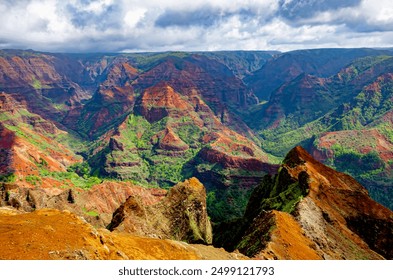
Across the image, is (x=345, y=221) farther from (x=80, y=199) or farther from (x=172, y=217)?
(x=80, y=199)

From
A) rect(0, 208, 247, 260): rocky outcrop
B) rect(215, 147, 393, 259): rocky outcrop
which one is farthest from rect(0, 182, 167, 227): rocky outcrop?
rect(0, 208, 247, 260): rocky outcrop

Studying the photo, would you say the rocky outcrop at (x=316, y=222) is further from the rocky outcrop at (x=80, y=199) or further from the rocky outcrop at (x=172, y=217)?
the rocky outcrop at (x=80, y=199)

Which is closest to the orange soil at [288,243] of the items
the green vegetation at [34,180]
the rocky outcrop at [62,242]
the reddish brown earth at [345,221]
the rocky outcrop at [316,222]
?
the rocky outcrop at [316,222]

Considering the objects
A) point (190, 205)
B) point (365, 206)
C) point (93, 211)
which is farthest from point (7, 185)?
point (365, 206)

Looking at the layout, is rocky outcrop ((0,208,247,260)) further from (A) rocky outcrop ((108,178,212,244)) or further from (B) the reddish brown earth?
(B) the reddish brown earth

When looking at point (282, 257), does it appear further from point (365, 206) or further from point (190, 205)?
point (190, 205)

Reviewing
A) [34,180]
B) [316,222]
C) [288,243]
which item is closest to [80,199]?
[34,180]
